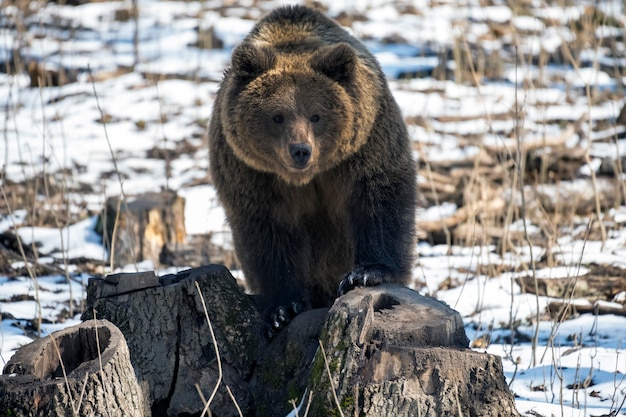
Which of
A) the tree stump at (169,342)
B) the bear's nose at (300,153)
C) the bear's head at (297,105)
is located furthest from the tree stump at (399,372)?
the bear's head at (297,105)

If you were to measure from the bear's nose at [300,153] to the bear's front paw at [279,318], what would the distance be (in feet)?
2.88

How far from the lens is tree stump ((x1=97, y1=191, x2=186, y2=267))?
8.35 m

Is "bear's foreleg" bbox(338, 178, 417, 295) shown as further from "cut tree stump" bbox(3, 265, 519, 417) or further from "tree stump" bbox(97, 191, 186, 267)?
"tree stump" bbox(97, 191, 186, 267)

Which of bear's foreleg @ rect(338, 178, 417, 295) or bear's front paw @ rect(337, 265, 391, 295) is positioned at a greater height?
bear's foreleg @ rect(338, 178, 417, 295)

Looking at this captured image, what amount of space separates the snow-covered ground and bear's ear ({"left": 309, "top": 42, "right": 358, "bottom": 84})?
1129 millimetres

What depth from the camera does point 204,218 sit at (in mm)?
9500

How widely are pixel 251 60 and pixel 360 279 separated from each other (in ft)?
5.07

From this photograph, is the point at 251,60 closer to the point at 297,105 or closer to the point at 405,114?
the point at 297,105

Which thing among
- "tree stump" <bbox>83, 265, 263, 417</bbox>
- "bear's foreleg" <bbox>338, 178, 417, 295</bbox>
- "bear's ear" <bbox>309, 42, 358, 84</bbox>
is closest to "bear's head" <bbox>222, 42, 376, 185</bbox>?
"bear's ear" <bbox>309, 42, 358, 84</bbox>

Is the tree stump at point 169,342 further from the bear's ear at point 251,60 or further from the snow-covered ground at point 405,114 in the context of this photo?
the bear's ear at point 251,60

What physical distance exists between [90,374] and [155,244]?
496cm

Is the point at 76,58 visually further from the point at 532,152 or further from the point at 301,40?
the point at 301,40

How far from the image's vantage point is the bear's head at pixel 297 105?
5465mm

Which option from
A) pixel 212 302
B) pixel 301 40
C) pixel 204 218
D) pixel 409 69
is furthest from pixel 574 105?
pixel 212 302
